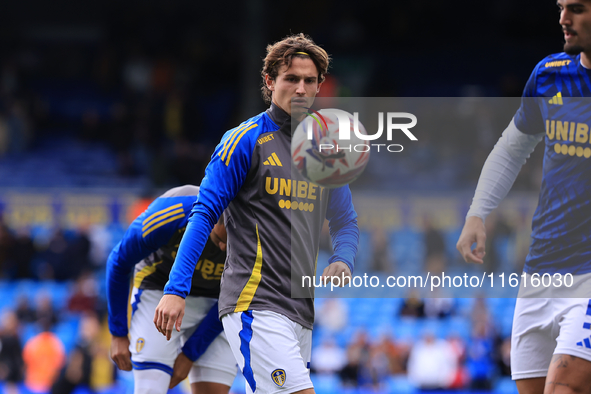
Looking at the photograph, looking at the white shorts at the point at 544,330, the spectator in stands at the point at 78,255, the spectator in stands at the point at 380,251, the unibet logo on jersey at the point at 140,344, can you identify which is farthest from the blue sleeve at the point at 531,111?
the spectator in stands at the point at 78,255

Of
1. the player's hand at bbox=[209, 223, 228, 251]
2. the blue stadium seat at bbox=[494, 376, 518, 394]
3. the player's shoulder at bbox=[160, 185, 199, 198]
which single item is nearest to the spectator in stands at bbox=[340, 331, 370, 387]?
A: the blue stadium seat at bbox=[494, 376, 518, 394]

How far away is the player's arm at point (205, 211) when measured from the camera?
3.12 meters

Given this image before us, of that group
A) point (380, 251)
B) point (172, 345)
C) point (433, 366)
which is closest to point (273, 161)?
point (172, 345)

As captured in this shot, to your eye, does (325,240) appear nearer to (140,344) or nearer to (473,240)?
(473,240)

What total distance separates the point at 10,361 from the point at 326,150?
9.12m

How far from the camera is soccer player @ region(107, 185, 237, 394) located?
4391mm

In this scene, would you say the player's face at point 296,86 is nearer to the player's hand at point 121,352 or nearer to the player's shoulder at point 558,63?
the player's shoulder at point 558,63

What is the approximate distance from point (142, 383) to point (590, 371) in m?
2.71

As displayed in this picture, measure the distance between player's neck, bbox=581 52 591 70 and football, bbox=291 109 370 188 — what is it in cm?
113

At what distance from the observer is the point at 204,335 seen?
4539 mm

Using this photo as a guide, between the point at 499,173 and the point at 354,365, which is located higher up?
the point at 499,173

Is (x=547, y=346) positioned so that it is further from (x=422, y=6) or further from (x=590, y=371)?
(x=422, y=6)

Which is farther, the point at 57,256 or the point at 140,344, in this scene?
the point at 57,256

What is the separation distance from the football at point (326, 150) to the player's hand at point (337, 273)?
401mm
